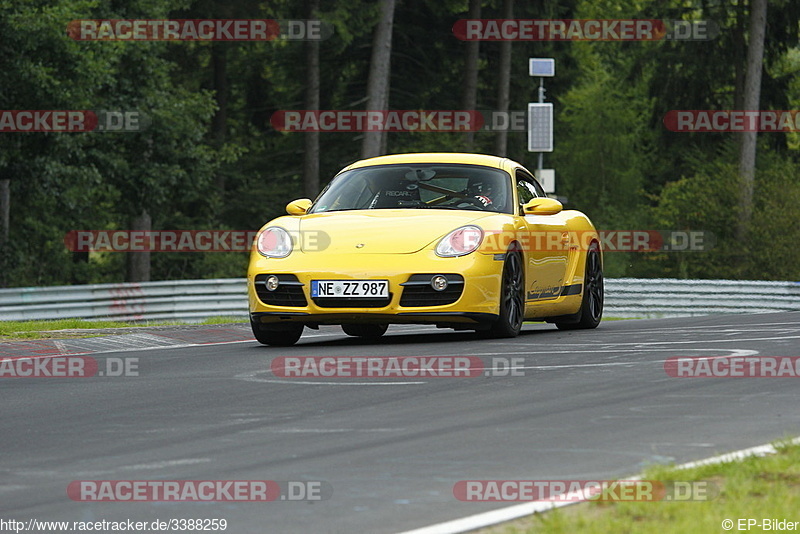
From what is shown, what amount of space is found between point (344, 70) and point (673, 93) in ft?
38.7

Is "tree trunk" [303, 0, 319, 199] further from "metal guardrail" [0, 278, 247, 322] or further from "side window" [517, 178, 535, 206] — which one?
Result: "side window" [517, 178, 535, 206]

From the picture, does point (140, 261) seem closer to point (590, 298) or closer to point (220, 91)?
point (220, 91)

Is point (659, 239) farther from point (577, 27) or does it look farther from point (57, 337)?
point (57, 337)

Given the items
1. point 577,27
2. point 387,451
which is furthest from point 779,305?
point 577,27

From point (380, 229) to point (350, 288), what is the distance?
2.12ft

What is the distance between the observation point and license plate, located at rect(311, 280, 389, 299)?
37.7 ft

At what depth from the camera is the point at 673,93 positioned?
51000mm
